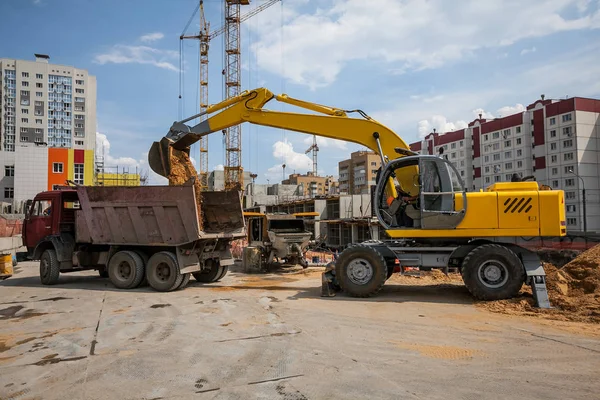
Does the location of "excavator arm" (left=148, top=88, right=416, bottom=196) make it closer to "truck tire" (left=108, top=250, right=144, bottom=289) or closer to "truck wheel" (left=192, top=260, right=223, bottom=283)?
"truck tire" (left=108, top=250, right=144, bottom=289)

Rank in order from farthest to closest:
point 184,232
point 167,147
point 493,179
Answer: point 493,179 < point 167,147 < point 184,232

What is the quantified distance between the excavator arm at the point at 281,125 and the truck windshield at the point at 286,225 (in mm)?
5287

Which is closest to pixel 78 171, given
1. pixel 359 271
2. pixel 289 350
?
pixel 359 271

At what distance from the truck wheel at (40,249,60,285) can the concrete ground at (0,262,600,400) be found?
247cm

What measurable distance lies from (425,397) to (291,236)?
11385 mm

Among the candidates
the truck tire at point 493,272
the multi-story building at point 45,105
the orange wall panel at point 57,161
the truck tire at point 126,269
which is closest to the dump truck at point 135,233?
the truck tire at point 126,269

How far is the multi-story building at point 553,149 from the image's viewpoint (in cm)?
5684

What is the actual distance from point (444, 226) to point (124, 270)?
8.50 metres

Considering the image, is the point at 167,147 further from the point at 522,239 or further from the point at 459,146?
the point at 459,146

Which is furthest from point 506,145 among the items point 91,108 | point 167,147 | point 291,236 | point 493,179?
point 91,108

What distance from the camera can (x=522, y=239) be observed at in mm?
8992

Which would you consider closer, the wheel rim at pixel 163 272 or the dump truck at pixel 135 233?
the dump truck at pixel 135 233

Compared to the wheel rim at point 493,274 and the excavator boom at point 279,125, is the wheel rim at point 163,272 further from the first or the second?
Answer: the wheel rim at point 493,274

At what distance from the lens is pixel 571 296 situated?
8422 millimetres
